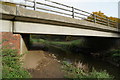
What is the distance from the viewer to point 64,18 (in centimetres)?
616

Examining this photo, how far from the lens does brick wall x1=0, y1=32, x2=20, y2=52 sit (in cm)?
413

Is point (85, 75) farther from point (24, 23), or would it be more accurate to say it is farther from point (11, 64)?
point (24, 23)

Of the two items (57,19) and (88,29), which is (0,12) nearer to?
(57,19)

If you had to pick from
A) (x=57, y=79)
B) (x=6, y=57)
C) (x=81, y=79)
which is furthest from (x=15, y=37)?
(x=81, y=79)

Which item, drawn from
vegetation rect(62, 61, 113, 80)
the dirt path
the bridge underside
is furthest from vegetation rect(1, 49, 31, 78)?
vegetation rect(62, 61, 113, 80)

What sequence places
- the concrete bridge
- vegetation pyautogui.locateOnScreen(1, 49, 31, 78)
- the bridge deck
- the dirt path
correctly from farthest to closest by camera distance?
the dirt path, the concrete bridge, the bridge deck, vegetation pyautogui.locateOnScreen(1, 49, 31, 78)

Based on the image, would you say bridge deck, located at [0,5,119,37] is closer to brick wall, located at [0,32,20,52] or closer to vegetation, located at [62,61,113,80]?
brick wall, located at [0,32,20,52]

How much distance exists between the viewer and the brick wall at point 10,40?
4.13 m

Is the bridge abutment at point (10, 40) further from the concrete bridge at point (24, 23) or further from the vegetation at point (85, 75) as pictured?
the vegetation at point (85, 75)

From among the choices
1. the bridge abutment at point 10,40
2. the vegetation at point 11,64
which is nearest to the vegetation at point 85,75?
the vegetation at point 11,64

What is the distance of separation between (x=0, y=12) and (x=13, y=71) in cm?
249

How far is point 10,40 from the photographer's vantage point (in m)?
4.41

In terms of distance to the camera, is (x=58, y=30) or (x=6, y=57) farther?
(x=58, y=30)

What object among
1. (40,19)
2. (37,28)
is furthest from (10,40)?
(40,19)
